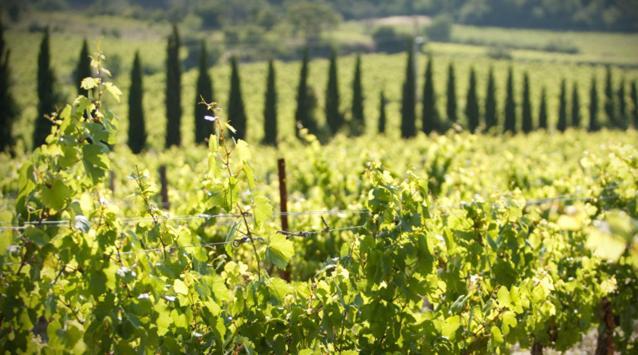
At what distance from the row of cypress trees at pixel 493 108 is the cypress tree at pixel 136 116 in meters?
14.7

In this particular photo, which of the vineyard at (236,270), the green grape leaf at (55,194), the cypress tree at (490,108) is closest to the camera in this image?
the green grape leaf at (55,194)

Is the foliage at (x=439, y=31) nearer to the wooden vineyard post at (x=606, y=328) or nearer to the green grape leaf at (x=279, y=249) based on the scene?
the wooden vineyard post at (x=606, y=328)

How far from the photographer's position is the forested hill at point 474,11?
11219 cm

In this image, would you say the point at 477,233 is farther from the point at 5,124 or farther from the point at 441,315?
the point at 5,124

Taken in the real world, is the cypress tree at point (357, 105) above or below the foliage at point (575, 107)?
above

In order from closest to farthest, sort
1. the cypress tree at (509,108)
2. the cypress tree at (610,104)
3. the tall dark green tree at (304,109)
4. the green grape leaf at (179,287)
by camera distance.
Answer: the green grape leaf at (179,287), the tall dark green tree at (304,109), the cypress tree at (509,108), the cypress tree at (610,104)

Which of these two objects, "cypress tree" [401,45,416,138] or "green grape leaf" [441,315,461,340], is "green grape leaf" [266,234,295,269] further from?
"cypress tree" [401,45,416,138]

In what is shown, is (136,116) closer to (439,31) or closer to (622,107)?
(622,107)

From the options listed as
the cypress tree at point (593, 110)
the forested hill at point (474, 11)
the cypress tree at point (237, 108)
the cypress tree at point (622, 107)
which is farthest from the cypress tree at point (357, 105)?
the forested hill at point (474, 11)

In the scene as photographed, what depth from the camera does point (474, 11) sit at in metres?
122

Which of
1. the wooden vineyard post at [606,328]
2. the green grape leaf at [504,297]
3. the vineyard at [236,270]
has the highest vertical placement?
the vineyard at [236,270]

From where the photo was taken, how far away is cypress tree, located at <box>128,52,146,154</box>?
33.9 m

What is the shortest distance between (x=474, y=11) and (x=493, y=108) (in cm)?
7855

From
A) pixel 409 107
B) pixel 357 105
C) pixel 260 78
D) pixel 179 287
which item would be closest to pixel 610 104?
pixel 409 107
